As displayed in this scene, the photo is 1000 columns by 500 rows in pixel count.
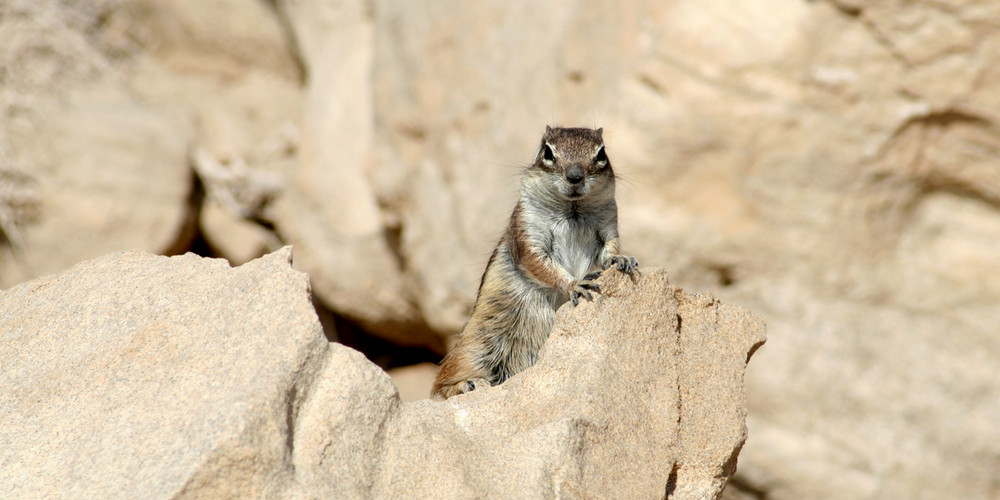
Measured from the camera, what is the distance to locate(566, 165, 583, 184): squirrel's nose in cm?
571

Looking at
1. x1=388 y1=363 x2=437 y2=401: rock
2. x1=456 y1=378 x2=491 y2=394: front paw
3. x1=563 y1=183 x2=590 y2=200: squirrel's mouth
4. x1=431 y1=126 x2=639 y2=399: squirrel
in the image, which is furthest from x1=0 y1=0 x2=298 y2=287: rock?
x1=563 y1=183 x2=590 y2=200: squirrel's mouth

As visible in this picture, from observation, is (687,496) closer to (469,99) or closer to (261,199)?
(469,99)

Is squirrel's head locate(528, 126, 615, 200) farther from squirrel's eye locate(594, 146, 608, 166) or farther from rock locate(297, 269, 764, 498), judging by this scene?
rock locate(297, 269, 764, 498)

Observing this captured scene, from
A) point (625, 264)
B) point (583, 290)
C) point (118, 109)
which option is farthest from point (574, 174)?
point (118, 109)

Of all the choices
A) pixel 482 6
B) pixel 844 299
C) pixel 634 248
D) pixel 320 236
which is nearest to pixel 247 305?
pixel 634 248

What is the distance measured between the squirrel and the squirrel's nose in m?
0.10

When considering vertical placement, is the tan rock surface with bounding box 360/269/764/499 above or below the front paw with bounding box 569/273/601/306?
below

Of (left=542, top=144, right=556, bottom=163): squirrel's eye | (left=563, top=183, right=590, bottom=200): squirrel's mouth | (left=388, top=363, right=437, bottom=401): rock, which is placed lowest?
(left=388, top=363, right=437, bottom=401): rock

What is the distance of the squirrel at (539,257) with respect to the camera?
5.93 m

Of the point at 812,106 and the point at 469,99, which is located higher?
the point at 812,106

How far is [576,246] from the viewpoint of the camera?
6.09 m

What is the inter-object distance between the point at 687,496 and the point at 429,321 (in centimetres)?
711

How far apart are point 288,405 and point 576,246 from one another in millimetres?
2788

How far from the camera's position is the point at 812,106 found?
9.07 m
